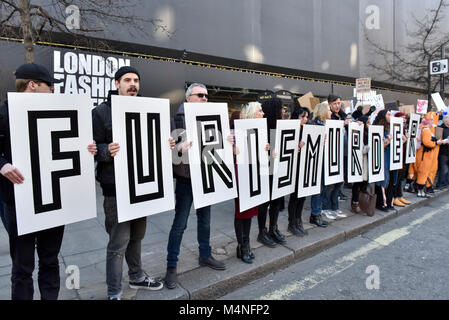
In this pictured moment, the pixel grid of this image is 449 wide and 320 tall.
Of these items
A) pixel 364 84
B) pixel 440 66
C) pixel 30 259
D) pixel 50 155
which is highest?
pixel 440 66

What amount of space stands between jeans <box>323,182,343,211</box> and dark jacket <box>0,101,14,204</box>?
14.3 feet

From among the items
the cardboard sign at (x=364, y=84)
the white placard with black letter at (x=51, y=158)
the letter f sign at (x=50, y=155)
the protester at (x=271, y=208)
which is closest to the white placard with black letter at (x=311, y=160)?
the protester at (x=271, y=208)

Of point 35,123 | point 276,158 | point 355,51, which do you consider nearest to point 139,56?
point 276,158

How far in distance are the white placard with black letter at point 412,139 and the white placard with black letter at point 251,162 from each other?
4030 mm

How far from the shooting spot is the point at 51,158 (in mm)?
2137

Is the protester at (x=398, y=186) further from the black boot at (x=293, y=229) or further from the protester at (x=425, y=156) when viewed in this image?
the black boot at (x=293, y=229)

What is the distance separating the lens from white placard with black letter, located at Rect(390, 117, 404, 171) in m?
5.29

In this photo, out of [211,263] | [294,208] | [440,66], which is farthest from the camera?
[440,66]

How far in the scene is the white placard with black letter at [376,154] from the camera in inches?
194

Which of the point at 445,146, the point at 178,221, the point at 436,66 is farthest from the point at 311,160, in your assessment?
the point at 436,66

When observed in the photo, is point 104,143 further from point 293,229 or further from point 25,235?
point 293,229

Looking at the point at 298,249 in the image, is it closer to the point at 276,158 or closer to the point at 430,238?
the point at 276,158

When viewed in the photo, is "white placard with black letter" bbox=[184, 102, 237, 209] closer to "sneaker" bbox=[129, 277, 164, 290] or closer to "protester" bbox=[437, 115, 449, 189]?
"sneaker" bbox=[129, 277, 164, 290]

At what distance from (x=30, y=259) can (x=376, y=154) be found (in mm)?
5121
